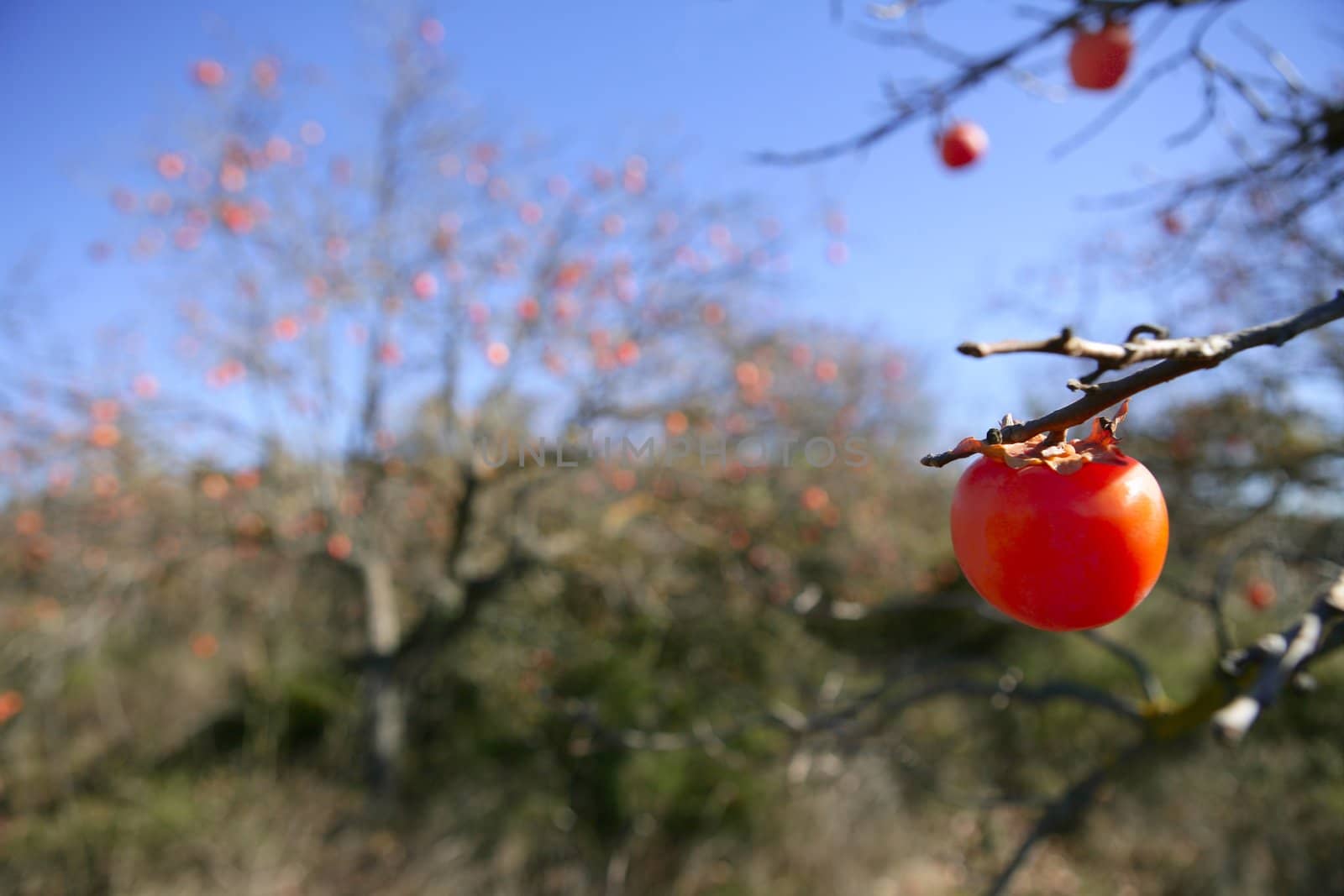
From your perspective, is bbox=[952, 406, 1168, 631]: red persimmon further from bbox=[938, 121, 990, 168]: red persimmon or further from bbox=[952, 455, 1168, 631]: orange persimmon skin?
bbox=[938, 121, 990, 168]: red persimmon

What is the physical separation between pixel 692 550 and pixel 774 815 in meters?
2.24

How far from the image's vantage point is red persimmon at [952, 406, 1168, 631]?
2.30 ft

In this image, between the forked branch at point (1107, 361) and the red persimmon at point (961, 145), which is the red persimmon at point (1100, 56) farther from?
the forked branch at point (1107, 361)

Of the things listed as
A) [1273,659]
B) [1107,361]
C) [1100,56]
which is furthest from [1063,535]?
[1100,56]

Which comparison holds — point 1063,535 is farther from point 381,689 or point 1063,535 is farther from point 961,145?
point 381,689

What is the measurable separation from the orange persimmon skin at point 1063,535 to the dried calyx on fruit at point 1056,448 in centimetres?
2

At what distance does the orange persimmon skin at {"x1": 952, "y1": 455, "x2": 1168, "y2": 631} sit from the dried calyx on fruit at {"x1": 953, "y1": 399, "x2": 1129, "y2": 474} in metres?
0.02

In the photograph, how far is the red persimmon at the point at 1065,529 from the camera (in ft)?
2.30

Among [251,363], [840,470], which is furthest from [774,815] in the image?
[251,363]

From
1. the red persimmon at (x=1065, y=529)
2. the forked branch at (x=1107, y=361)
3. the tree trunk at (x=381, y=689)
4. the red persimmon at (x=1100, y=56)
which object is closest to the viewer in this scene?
the forked branch at (x=1107, y=361)

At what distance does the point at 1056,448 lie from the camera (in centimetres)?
68

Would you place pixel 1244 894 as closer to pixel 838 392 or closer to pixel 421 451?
pixel 838 392

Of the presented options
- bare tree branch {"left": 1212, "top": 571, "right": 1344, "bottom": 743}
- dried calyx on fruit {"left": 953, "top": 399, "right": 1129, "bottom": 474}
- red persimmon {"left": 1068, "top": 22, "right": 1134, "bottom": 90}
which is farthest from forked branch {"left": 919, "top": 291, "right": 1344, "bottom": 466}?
red persimmon {"left": 1068, "top": 22, "right": 1134, "bottom": 90}

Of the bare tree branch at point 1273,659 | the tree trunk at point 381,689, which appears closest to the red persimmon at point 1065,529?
the bare tree branch at point 1273,659
